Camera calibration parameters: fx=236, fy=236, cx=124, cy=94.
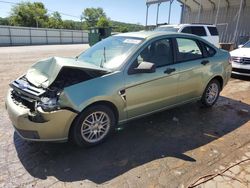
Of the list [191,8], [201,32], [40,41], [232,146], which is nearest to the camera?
[232,146]

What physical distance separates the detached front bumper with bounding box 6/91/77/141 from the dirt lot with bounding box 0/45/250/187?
1.13 ft

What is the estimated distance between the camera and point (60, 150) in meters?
3.39

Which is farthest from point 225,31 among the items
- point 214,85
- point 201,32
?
point 214,85

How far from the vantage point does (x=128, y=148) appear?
3.51 meters

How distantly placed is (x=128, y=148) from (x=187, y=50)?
90.3 inches

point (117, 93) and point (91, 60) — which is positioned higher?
point (91, 60)

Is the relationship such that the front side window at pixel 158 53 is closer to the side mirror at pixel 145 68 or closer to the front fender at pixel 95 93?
the side mirror at pixel 145 68

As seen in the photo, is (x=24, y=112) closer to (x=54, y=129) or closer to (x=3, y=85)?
(x=54, y=129)

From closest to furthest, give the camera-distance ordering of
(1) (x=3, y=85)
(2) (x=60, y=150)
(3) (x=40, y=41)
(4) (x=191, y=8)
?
(2) (x=60, y=150)
(1) (x=3, y=85)
(4) (x=191, y=8)
(3) (x=40, y=41)

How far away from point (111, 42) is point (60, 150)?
2.14 metres

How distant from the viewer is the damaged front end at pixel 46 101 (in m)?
2.99

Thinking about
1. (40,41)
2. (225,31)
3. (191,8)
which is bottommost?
(40,41)

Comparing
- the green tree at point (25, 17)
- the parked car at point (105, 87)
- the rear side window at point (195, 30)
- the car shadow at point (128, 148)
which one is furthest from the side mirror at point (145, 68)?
the green tree at point (25, 17)

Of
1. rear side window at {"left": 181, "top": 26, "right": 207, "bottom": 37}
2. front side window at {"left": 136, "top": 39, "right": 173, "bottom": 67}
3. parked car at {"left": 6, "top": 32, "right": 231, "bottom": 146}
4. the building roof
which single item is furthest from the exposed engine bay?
the building roof
